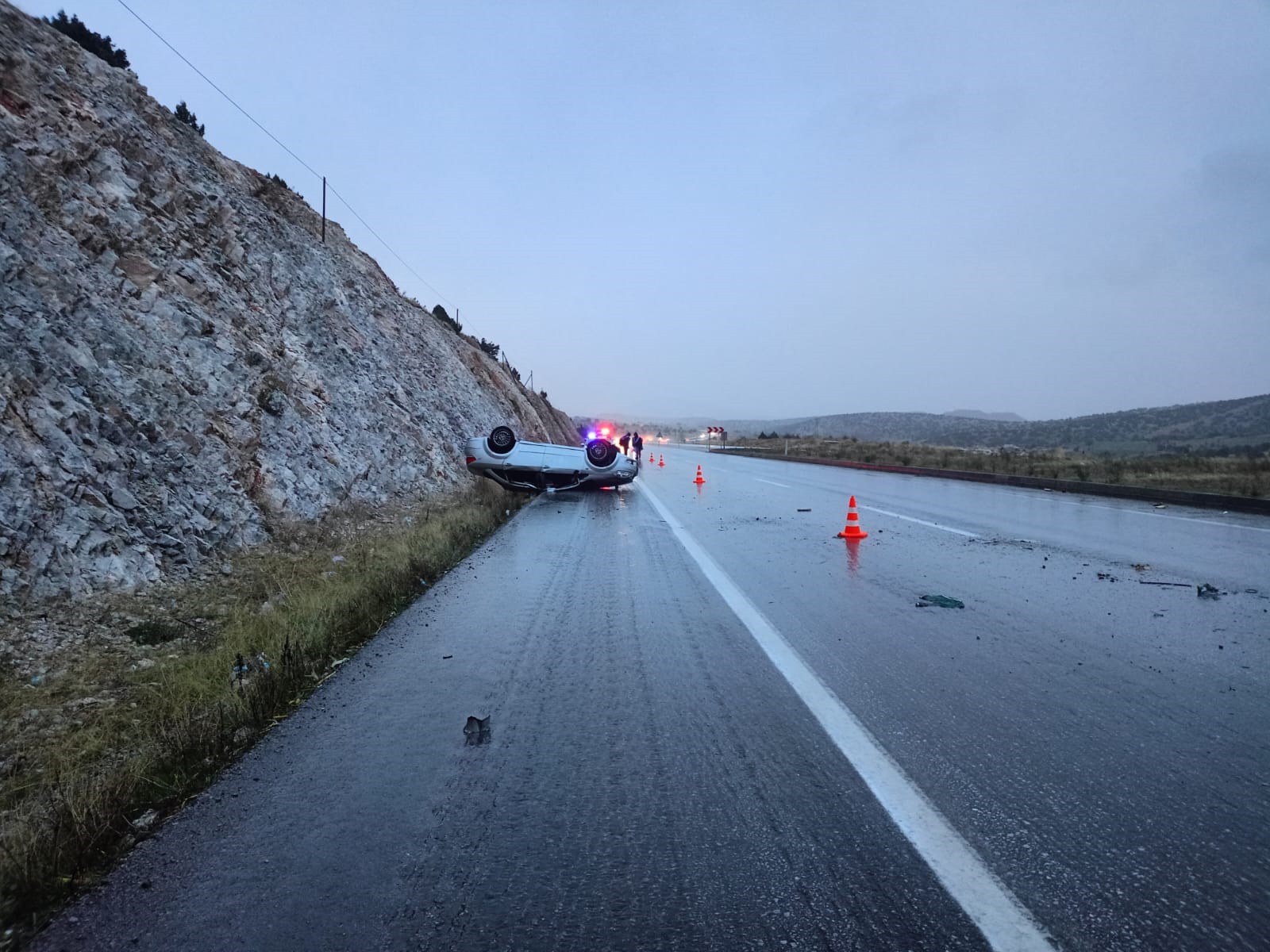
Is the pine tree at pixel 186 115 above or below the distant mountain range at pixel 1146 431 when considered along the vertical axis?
above

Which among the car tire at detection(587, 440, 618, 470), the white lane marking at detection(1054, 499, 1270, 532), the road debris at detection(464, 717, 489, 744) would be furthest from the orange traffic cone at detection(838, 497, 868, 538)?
the car tire at detection(587, 440, 618, 470)

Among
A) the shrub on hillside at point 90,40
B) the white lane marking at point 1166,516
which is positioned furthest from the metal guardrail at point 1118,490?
the shrub on hillside at point 90,40

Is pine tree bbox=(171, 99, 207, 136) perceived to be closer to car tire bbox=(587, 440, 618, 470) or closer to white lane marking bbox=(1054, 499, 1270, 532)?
car tire bbox=(587, 440, 618, 470)

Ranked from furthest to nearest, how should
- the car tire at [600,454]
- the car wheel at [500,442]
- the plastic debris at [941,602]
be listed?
1. the car tire at [600,454]
2. the car wheel at [500,442]
3. the plastic debris at [941,602]

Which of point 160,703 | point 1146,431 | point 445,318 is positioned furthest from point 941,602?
point 1146,431

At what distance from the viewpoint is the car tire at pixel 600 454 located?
63.1 feet

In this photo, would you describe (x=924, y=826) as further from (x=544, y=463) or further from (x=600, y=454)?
(x=600, y=454)

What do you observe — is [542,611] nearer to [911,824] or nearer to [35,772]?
[35,772]

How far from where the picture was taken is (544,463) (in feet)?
58.2

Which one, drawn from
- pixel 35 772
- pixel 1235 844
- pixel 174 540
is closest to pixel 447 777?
pixel 35 772

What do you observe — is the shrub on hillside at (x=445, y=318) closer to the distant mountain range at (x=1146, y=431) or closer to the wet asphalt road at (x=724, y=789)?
the wet asphalt road at (x=724, y=789)

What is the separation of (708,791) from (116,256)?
32.1ft

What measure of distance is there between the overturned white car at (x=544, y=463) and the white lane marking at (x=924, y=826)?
12.0 metres

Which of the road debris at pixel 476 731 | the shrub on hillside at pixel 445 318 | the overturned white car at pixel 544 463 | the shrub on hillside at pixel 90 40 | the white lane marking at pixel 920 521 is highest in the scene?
the shrub on hillside at pixel 90 40
